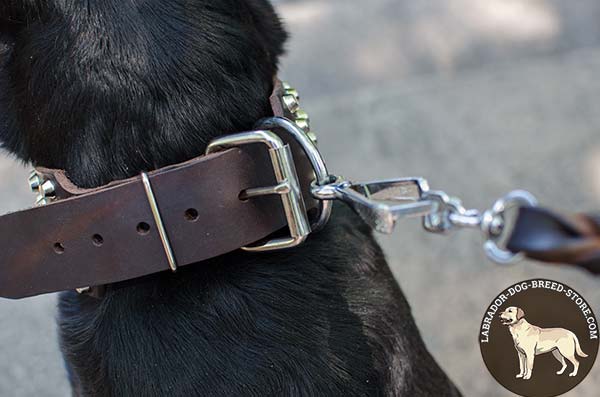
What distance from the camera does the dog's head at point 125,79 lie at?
3.24 feet

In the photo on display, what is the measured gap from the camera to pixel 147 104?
991mm

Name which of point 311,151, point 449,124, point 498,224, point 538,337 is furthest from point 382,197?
point 449,124

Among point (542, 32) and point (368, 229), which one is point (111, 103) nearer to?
point (368, 229)

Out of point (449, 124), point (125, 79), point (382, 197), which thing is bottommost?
point (449, 124)

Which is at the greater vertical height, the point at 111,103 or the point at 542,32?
the point at 111,103

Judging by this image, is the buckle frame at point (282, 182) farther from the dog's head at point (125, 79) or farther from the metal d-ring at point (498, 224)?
the metal d-ring at point (498, 224)

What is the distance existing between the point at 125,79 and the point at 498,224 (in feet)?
1.76

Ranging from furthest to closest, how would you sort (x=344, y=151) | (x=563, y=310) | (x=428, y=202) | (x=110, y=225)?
(x=344, y=151), (x=563, y=310), (x=110, y=225), (x=428, y=202)

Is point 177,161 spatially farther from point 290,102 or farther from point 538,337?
point 538,337

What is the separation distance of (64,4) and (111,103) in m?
0.16

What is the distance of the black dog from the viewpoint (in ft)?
3.25

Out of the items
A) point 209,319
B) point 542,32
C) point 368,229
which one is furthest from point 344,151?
point 209,319

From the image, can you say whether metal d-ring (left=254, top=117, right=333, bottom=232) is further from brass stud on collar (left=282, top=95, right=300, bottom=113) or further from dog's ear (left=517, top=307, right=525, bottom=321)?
dog's ear (left=517, top=307, right=525, bottom=321)

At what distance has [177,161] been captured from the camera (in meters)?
1.01
